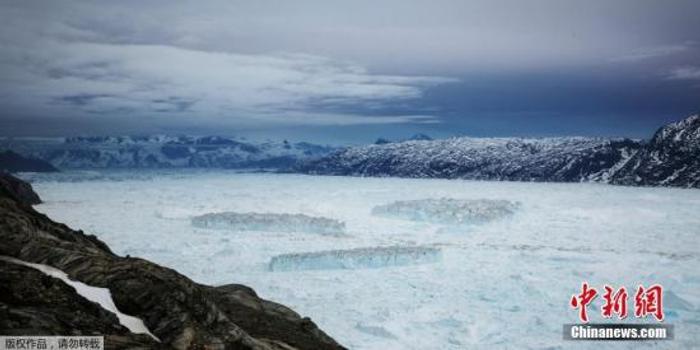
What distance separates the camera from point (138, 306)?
259 inches

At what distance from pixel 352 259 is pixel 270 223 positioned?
35.4 ft

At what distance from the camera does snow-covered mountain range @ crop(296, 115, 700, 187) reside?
11512 cm

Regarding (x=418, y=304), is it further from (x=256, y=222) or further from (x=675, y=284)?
(x=256, y=222)

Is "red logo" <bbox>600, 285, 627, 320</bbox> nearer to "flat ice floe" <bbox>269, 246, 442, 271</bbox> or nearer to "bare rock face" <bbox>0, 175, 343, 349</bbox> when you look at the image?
"flat ice floe" <bbox>269, 246, 442, 271</bbox>

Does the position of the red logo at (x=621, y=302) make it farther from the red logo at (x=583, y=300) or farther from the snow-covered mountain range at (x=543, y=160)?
the snow-covered mountain range at (x=543, y=160)

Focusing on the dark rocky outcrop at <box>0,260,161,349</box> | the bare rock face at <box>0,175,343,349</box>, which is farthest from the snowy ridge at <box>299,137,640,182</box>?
the dark rocky outcrop at <box>0,260,161,349</box>

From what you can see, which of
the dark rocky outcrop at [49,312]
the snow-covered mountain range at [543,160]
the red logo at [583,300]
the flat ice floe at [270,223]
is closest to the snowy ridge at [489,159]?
the snow-covered mountain range at [543,160]

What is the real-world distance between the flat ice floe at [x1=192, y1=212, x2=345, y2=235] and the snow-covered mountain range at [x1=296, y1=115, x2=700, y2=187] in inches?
3719

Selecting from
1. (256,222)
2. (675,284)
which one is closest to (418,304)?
(675,284)

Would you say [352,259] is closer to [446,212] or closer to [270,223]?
[270,223]

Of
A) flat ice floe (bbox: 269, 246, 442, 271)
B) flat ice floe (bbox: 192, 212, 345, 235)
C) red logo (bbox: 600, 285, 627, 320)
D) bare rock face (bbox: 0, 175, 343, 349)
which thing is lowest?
red logo (bbox: 600, 285, 627, 320)

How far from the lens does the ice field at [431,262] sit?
572 inches

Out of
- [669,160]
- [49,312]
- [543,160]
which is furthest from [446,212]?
[543,160]

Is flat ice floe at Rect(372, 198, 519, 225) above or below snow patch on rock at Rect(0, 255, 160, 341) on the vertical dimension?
below
